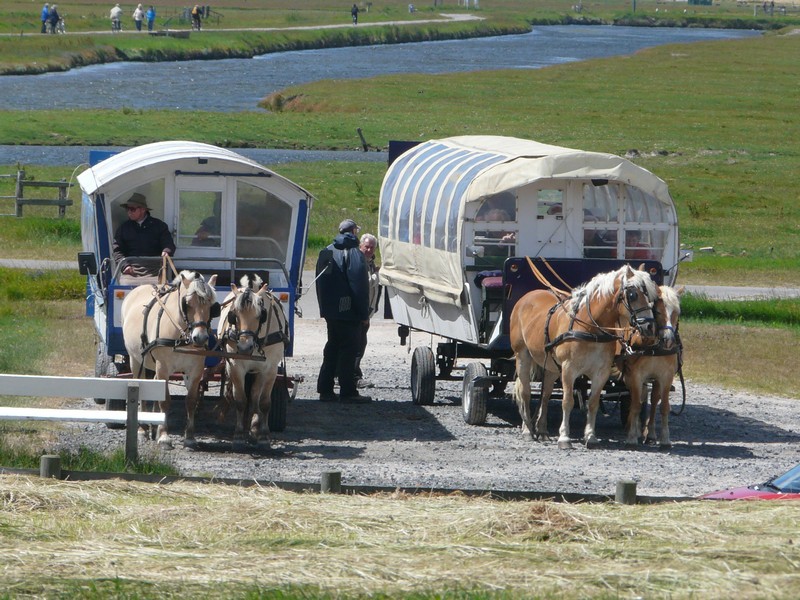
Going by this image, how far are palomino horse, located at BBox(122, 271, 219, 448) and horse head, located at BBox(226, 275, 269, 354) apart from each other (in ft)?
0.75

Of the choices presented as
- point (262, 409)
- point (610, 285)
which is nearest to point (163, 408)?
point (262, 409)

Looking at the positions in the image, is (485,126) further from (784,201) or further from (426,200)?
(426,200)

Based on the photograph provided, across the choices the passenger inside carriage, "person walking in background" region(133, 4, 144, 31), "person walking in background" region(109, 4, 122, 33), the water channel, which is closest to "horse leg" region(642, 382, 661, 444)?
the passenger inside carriage

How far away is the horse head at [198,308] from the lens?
12.7 meters

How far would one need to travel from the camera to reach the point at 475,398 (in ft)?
49.9

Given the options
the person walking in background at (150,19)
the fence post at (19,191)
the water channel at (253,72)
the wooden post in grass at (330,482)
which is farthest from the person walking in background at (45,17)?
the wooden post in grass at (330,482)

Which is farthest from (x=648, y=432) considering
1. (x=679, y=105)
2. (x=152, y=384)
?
(x=679, y=105)

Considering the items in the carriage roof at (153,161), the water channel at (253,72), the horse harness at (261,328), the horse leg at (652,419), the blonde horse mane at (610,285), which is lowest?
the horse leg at (652,419)

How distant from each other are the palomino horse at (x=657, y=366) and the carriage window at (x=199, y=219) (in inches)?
198

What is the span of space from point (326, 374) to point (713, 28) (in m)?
133

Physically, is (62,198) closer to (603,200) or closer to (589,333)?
(603,200)

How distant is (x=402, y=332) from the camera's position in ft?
58.9

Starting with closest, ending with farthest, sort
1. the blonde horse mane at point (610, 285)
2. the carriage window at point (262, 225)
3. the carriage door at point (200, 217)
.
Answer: the blonde horse mane at point (610, 285), the carriage door at point (200, 217), the carriage window at point (262, 225)

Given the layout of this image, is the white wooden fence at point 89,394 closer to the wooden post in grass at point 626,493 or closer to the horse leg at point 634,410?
the wooden post in grass at point 626,493
